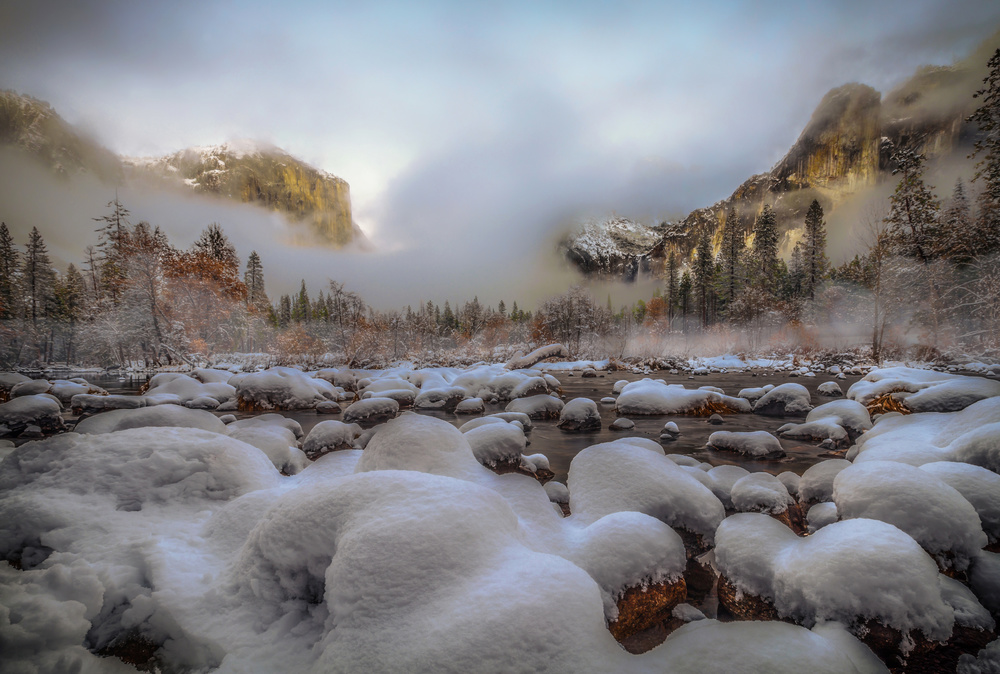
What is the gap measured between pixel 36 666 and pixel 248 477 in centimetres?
180

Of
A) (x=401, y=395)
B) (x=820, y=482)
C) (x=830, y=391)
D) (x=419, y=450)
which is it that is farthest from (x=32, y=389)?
(x=830, y=391)

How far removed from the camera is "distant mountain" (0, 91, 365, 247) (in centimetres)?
371

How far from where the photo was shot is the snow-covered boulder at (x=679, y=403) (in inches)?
381

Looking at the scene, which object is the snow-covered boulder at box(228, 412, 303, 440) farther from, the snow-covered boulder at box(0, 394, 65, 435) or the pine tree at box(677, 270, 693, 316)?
the pine tree at box(677, 270, 693, 316)

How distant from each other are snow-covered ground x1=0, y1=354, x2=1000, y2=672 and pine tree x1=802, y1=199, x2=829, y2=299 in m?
6.20

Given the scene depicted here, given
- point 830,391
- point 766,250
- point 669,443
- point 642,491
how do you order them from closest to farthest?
point 642,491, point 669,443, point 830,391, point 766,250

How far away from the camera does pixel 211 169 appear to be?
5746 millimetres

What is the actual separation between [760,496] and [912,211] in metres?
5.98

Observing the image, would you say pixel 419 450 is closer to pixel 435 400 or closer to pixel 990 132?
pixel 435 400

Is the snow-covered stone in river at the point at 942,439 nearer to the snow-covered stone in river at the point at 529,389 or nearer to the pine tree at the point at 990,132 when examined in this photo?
the pine tree at the point at 990,132

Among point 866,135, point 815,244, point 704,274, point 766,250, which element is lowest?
point 815,244

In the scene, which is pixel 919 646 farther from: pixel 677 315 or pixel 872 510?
pixel 677 315

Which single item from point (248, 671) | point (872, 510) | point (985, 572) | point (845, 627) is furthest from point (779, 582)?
point (248, 671)

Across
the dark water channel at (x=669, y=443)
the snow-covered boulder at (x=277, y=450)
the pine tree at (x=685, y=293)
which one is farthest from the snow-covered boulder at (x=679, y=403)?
the pine tree at (x=685, y=293)
